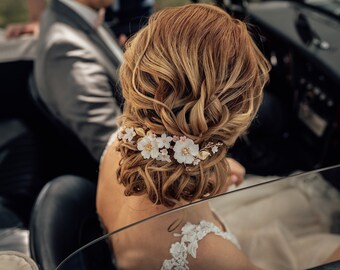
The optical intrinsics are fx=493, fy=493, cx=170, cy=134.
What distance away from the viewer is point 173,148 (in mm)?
957

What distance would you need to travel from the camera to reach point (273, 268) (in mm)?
1062

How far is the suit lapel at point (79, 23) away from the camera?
1.83 m

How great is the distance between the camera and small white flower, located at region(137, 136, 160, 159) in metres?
0.96

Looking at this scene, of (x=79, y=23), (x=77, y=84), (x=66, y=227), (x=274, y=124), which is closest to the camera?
(x=66, y=227)

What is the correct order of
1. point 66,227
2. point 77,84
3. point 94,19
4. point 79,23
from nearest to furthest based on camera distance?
point 66,227, point 77,84, point 79,23, point 94,19

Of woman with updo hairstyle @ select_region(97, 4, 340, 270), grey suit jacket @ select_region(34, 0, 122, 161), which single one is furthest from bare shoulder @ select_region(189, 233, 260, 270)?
grey suit jacket @ select_region(34, 0, 122, 161)

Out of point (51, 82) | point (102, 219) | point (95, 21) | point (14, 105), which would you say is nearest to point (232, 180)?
point (102, 219)

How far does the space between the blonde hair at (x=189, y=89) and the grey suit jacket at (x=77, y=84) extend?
694mm

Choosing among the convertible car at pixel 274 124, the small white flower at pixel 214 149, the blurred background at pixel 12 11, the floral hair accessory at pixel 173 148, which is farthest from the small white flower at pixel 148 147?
the blurred background at pixel 12 11

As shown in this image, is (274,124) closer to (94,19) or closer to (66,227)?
(94,19)

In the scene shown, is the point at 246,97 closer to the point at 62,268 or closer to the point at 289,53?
the point at 62,268

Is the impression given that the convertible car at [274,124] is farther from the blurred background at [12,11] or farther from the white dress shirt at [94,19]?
the blurred background at [12,11]

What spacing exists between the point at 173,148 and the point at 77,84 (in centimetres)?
81

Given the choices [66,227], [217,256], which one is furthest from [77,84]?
[217,256]
